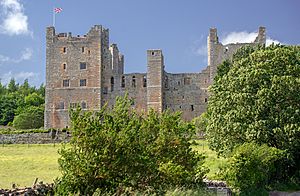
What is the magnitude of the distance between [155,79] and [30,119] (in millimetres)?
21102

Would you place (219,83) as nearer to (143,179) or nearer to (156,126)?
(156,126)

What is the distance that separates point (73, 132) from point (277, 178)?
1845 cm

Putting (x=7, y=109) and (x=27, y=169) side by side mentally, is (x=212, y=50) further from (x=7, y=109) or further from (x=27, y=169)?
(x=27, y=169)

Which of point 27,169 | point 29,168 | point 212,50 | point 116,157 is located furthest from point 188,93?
point 116,157

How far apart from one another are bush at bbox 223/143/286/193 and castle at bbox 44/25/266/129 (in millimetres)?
37902

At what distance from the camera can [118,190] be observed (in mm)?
15711

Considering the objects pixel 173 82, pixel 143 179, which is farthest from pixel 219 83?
pixel 173 82

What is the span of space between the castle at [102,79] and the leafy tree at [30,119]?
873cm

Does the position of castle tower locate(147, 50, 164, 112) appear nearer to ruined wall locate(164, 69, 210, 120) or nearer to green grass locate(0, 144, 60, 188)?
ruined wall locate(164, 69, 210, 120)

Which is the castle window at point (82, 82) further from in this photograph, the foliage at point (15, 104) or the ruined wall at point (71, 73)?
the foliage at point (15, 104)


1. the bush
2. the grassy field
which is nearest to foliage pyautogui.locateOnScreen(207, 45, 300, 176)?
the bush

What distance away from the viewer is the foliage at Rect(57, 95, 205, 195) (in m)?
15.7

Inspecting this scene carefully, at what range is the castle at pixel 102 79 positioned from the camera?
6606 centimetres

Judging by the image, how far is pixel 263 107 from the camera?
2936 cm
